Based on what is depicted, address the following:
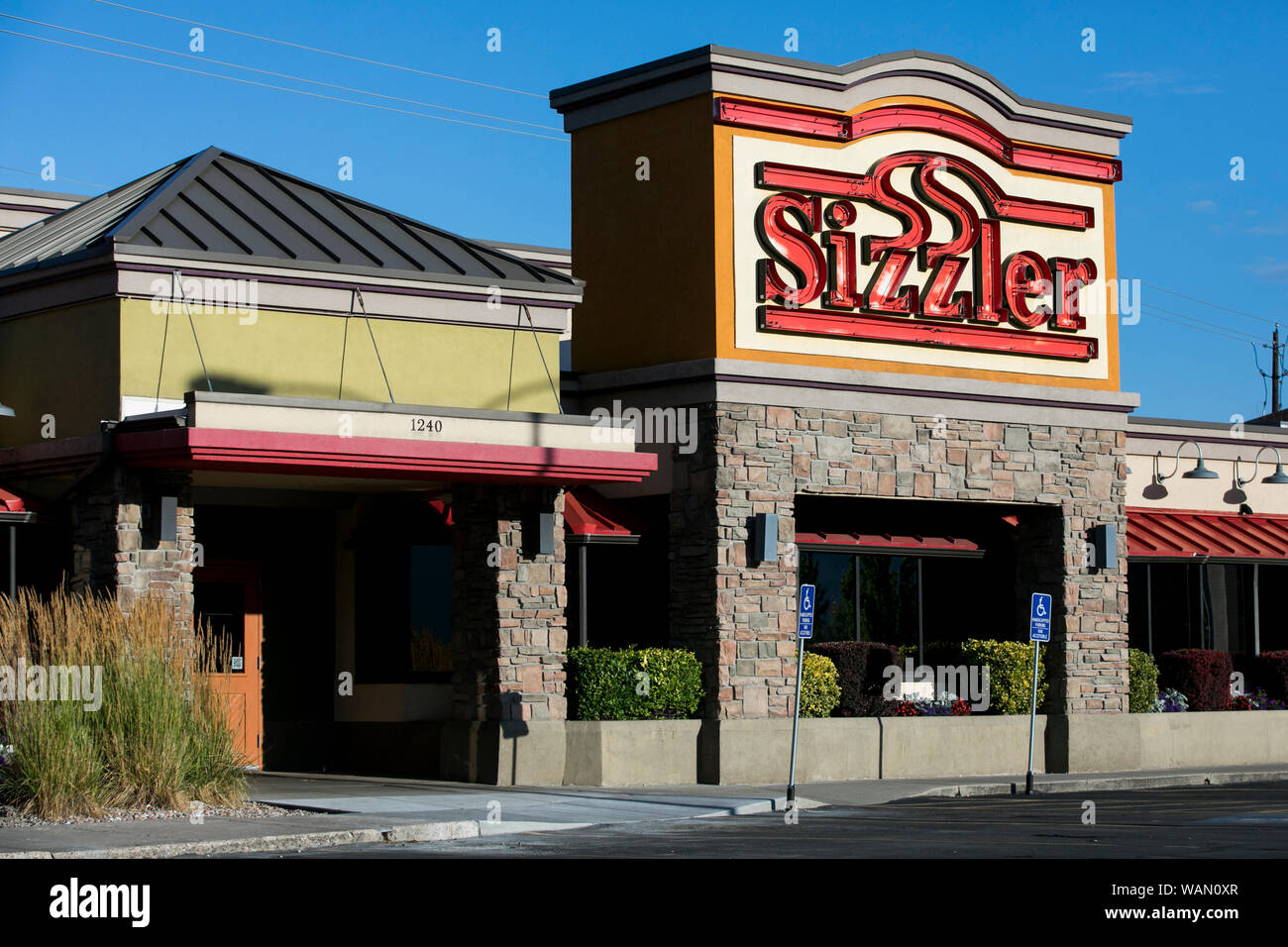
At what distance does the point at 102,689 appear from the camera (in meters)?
17.9

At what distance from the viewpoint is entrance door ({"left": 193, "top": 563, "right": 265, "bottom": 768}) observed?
2602cm

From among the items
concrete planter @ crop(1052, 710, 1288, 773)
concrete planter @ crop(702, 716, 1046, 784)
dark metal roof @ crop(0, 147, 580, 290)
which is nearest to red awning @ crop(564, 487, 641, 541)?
concrete planter @ crop(702, 716, 1046, 784)

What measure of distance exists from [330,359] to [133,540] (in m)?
3.66

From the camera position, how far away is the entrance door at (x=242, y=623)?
26016 mm

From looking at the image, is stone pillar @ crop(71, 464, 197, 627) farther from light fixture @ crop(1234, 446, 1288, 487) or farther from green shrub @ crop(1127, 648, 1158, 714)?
light fixture @ crop(1234, 446, 1288, 487)

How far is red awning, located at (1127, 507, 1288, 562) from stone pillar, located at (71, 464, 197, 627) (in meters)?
16.1

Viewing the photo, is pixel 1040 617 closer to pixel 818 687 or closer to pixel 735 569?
pixel 818 687

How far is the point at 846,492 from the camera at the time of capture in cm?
2572

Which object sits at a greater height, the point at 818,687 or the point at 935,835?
the point at 818,687

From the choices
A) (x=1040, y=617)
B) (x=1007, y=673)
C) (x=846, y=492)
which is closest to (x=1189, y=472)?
(x=1007, y=673)

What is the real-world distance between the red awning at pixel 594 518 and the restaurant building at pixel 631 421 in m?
0.10

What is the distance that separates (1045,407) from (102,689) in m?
15.6
